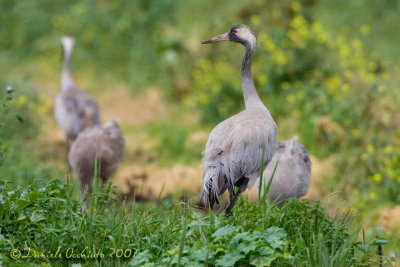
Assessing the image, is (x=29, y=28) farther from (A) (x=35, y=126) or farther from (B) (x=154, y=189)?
(B) (x=154, y=189)

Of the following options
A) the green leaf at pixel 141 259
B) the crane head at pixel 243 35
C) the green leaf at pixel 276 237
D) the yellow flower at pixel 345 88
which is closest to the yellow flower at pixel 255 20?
the yellow flower at pixel 345 88

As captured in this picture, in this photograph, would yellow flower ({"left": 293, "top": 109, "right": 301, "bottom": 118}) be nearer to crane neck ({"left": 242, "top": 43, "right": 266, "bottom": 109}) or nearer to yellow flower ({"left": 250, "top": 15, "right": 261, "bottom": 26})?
yellow flower ({"left": 250, "top": 15, "right": 261, "bottom": 26})

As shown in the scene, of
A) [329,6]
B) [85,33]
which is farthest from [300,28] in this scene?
[85,33]

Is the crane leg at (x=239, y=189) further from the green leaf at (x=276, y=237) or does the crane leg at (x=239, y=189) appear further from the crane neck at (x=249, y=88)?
the green leaf at (x=276, y=237)

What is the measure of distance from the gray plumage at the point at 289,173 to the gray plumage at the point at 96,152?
1.85 meters

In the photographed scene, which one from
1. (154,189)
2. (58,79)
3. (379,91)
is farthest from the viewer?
(58,79)

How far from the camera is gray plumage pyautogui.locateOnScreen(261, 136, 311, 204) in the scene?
5191 mm

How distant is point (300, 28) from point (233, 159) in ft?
18.1

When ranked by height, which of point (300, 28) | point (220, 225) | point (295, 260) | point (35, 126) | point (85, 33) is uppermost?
point (85, 33)

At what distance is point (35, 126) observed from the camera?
355 inches

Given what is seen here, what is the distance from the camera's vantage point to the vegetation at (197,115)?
3607mm

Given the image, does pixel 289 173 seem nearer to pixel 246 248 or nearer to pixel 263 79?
pixel 246 248

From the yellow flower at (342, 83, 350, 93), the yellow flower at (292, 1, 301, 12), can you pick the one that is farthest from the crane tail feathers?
the yellow flower at (292, 1, 301, 12)

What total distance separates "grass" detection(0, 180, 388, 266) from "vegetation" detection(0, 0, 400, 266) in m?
0.01
